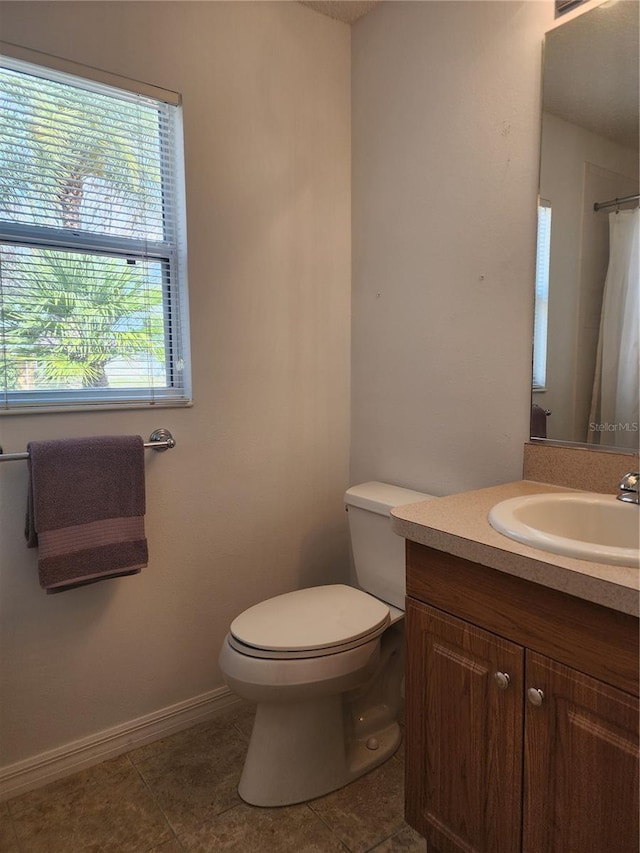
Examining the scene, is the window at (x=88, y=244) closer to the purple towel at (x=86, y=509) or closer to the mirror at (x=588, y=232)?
the purple towel at (x=86, y=509)

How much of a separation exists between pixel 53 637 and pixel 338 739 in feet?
2.90

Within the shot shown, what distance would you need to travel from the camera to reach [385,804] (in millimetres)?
1513

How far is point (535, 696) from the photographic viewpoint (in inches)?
38.7

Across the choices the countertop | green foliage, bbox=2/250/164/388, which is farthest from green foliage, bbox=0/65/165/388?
the countertop

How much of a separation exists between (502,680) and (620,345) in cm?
82

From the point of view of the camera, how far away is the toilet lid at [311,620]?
143 cm

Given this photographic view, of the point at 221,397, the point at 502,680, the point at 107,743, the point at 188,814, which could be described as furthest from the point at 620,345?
the point at 107,743

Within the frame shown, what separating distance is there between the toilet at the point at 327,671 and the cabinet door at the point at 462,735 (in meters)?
0.26

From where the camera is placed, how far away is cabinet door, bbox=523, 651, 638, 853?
2.85 ft

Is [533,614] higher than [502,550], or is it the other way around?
[502,550]

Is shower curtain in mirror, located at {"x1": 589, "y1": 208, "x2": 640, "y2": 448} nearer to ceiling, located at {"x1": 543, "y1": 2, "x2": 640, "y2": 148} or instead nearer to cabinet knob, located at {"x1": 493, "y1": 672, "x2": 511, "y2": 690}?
ceiling, located at {"x1": 543, "y1": 2, "x2": 640, "y2": 148}

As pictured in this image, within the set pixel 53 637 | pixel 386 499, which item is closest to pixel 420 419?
pixel 386 499

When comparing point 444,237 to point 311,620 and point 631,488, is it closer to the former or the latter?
point 631,488

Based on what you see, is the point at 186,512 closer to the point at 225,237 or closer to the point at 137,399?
the point at 137,399
